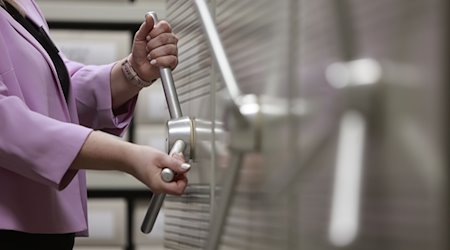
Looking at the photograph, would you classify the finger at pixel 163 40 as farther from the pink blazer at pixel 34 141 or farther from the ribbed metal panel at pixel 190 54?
the pink blazer at pixel 34 141

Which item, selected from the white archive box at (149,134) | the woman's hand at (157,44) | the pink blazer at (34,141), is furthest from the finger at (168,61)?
the white archive box at (149,134)

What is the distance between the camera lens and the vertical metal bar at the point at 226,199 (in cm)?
60

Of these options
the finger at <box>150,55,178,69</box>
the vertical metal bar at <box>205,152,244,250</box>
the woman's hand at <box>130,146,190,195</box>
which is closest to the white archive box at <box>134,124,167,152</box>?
the finger at <box>150,55,178,69</box>

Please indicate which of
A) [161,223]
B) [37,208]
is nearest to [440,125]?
[37,208]

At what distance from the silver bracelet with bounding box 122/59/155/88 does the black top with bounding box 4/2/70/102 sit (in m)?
0.08

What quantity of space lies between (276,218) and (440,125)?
0.22 metres

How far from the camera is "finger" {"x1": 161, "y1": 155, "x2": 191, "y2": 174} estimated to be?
0.73 meters

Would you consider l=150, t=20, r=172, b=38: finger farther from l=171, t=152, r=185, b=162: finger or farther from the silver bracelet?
l=171, t=152, r=185, b=162: finger

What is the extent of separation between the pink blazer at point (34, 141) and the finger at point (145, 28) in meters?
0.12

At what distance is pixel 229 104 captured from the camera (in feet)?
1.97

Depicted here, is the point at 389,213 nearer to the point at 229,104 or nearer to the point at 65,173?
the point at 229,104

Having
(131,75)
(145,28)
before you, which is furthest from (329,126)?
Result: (131,75)

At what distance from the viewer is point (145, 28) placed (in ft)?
3.20

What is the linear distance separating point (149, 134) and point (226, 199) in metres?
1.23
